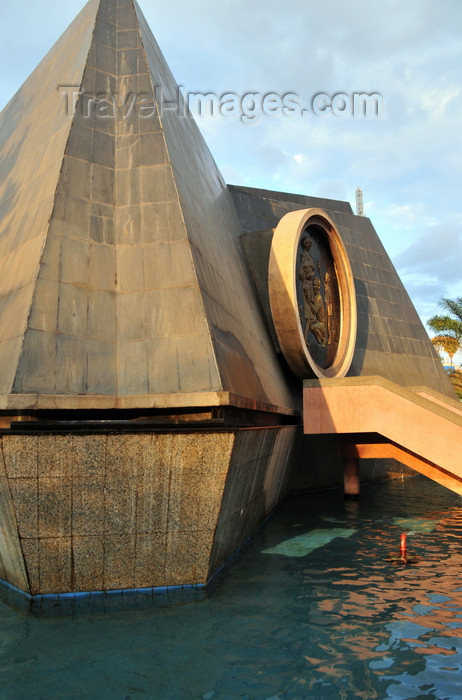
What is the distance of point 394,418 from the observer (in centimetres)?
1275

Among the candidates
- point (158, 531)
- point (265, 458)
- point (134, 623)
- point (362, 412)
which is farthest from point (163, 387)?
point (362, 412)

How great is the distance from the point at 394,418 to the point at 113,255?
22.6 feet

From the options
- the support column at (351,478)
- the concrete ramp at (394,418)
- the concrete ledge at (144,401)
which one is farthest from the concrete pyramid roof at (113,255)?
the support column at (351,478)

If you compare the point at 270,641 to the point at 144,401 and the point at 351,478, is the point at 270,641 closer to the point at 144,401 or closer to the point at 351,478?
the point at 144,401

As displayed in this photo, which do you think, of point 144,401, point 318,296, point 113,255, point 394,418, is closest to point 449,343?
point 318,296

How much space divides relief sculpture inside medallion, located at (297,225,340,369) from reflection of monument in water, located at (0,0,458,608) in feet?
9.53

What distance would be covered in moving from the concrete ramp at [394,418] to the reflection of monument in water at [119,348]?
113cm

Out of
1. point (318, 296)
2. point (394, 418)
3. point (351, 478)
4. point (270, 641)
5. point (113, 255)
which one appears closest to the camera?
point (270, 641)

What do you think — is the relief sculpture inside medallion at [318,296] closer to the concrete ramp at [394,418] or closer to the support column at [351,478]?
the concrete ramp at [394,418]

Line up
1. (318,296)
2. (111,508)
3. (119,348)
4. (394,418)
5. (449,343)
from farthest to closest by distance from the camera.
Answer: (449,343)
(318,296)
(394,418)
(119,348)
(111,508)

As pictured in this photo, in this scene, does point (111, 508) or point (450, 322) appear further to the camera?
point (450, 322)

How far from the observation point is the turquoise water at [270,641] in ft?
17.6

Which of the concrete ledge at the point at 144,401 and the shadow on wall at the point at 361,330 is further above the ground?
the shadow on wall at the point at 361,330

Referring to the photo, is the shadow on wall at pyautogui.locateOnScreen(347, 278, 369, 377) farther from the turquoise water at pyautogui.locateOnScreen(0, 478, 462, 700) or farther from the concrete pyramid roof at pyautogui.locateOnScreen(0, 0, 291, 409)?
the turquoise water at pyautogui.locateOnScreen(0, 478, 462, 700)
